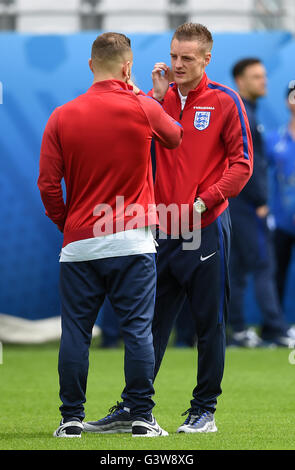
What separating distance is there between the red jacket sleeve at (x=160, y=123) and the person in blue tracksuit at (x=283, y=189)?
13.4 feet

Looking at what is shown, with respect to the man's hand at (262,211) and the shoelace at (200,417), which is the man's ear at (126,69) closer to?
the shoelace at (200,417)

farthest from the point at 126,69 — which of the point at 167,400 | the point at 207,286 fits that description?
the point at 167,400

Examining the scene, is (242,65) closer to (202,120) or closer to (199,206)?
(202,120)

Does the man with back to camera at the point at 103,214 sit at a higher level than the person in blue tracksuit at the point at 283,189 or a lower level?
higher

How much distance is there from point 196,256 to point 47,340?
4.01m

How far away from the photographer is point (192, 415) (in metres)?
3.98

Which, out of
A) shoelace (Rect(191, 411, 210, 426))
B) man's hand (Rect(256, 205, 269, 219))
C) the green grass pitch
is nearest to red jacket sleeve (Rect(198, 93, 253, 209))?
shoelace (Rect(191, 411, 210, 426))

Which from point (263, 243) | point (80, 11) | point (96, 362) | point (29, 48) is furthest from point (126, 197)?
point (80, 11)

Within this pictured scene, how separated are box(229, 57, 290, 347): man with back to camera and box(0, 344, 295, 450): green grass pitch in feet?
0.97

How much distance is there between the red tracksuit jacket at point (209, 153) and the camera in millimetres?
3900

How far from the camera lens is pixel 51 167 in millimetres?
3742

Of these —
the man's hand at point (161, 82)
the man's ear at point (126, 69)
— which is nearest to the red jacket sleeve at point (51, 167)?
the man's ear at point (126, 69)

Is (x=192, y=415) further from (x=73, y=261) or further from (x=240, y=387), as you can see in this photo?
(x=240, y=387)

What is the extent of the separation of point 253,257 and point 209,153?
3604mm
